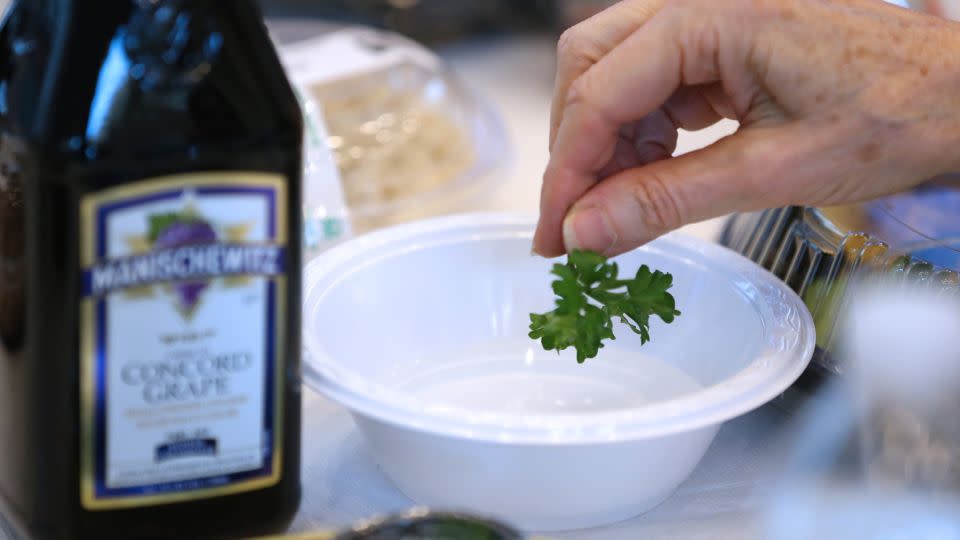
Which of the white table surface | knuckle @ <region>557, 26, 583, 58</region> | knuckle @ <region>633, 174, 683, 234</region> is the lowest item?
the white table surface

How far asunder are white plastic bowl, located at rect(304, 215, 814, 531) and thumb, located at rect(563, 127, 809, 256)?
85 mm

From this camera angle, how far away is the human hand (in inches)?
28.7

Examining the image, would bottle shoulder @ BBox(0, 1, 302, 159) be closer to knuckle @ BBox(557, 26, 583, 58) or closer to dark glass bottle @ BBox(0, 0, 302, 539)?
dark glass bottle @ BBox(0, 0, 302, 539)

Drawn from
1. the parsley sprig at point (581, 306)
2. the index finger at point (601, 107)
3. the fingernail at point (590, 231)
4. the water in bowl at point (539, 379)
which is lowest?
the water in bowl at point (539, 379)

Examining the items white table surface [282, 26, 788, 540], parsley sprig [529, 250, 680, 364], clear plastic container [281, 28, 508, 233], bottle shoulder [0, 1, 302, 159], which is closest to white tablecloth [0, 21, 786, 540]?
white table surface [282, 26, 788, 540]

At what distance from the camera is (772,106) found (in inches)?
29.7

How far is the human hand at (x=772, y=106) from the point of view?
0.73 meters

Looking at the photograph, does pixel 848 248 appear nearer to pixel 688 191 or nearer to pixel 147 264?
pixel 688 191

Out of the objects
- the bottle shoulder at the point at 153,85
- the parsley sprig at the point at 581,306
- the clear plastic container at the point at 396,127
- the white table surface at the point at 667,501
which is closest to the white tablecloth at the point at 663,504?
the white table surface at the point at 667,501

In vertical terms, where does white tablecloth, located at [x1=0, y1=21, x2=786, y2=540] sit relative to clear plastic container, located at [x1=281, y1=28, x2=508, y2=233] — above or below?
below

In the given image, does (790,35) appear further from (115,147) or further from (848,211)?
(115,147)

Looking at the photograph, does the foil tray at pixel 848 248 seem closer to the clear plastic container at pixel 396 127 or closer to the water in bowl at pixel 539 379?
the water in bowl at pixel 539 379

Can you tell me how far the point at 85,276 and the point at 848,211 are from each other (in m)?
0.56

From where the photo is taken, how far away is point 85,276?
546 mm
